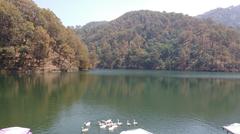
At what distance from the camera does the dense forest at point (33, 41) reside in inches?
5015

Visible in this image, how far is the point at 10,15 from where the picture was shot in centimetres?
12788

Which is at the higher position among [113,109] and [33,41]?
[33,41]

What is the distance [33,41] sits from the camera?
440ft

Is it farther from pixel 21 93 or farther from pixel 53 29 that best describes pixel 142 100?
pixel 53 29

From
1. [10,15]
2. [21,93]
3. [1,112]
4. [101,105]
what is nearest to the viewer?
[1,112]

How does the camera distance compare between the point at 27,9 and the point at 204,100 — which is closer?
the point at 204,100

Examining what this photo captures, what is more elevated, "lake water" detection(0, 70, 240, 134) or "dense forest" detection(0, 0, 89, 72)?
"dense forest" detection(0, 0, 89, 72)

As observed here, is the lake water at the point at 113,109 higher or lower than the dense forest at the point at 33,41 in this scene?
lower

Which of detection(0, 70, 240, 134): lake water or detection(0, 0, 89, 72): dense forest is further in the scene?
detection(0, 0, 89, 72): dense forest

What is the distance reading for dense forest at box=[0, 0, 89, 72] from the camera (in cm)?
12738

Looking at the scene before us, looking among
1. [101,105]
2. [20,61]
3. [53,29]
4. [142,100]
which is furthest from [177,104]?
[53,29]

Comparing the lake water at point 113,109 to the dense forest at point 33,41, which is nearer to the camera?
the lake water at point 113,109

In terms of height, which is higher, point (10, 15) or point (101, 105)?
point (10, 15)

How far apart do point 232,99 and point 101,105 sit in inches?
1299
